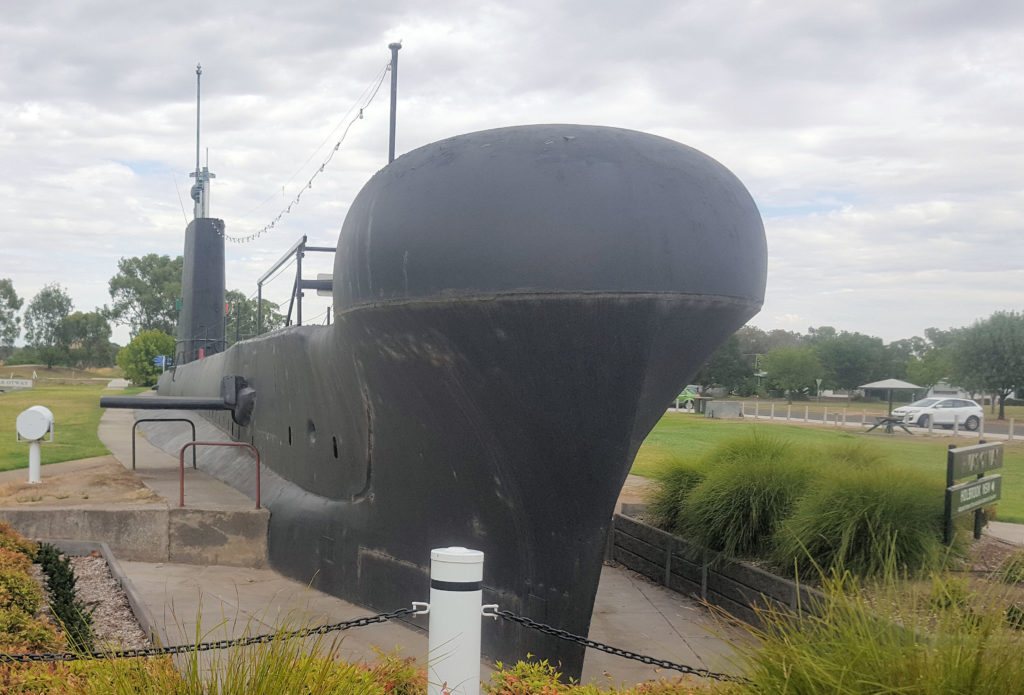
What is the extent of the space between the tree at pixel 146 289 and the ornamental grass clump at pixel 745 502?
87.7 m

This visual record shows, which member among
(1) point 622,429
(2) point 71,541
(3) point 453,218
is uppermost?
(3) point 453,218

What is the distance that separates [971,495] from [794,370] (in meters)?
65.1

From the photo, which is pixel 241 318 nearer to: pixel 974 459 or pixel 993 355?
pixel 993 355

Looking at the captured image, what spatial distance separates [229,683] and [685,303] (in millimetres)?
2616

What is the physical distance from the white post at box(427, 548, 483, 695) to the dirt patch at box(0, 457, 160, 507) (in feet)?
19.7

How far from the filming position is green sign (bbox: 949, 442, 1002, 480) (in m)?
6.92

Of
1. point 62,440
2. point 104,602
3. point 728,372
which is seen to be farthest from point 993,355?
point 104,602

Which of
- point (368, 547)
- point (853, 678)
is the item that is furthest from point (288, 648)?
point (368, 547)

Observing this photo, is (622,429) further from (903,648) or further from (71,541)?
(71,541)

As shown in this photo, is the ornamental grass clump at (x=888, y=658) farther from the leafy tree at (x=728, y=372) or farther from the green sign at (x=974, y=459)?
the leafy tree at (x=728, y=372)

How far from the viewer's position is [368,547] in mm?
6086

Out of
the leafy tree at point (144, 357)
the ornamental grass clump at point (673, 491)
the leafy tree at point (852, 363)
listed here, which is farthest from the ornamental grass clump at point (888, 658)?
the leafy tree at point (852, 363)

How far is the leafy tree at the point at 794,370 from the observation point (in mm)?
68812

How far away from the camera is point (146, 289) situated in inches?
3524
